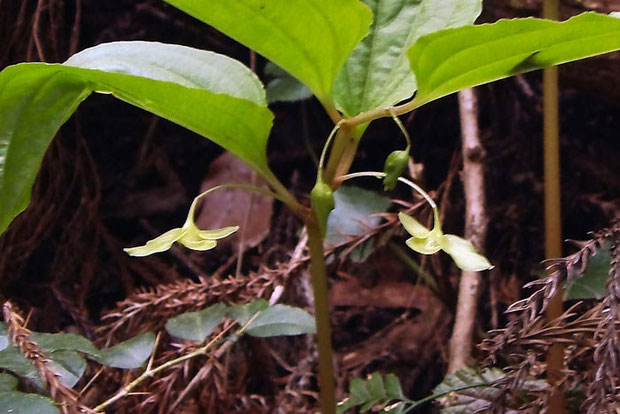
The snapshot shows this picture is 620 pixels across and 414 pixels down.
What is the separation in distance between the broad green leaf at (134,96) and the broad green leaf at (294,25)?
0.22ft

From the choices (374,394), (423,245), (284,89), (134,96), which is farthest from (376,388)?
(284,89)

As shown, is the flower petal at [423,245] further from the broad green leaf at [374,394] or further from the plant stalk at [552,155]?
the plant stalk at [552,155]

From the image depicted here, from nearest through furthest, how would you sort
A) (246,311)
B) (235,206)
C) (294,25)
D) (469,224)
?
1. (294,25)
2. (246,311)
3. (469,224)
4. (235,206)

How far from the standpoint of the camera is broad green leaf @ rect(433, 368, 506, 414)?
851 millimetres

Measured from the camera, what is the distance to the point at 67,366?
779 mm

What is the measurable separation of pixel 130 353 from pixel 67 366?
0.10 metres

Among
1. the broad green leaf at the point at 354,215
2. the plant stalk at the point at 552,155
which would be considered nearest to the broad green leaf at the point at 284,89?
the broad green leaf at the point at 354,215

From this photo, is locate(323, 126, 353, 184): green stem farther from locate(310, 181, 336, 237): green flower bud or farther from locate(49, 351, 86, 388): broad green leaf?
locate(49, 351, 86, 388): broad green leaf

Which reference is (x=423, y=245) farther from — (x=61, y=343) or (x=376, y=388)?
(x=61, y=343)

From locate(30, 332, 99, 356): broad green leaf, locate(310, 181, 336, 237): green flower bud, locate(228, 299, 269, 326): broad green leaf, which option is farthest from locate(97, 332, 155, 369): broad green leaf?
locate(310, 181, 336, 237): green flower bud

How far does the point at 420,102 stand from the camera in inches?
27.4

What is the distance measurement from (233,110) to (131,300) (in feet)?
1.99

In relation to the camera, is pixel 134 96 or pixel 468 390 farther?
pixel 468 390

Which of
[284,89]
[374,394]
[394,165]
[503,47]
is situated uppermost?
[284,89]
